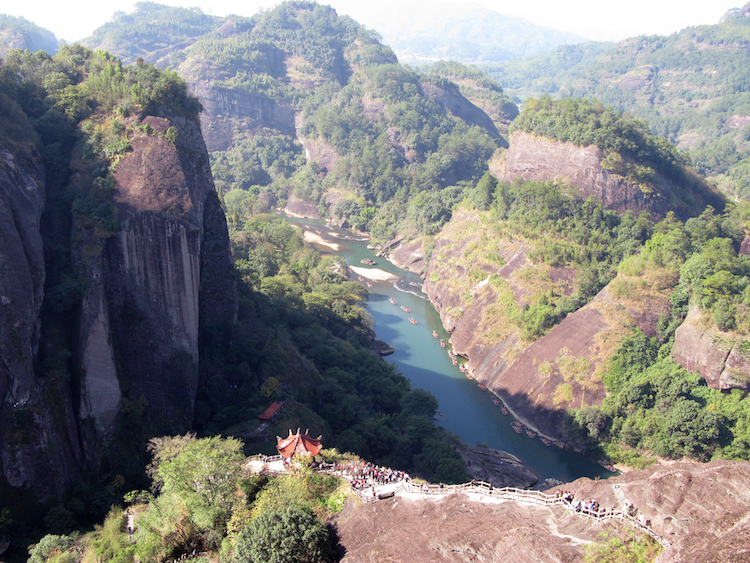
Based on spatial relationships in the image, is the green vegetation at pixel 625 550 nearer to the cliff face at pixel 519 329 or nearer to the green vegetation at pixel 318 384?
the green vegetation at pixel 318 384

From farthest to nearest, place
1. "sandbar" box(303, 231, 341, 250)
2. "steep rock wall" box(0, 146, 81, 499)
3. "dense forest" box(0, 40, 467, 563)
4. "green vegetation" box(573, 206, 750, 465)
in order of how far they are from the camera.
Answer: "sandbar" box(303, 231, 341, 250)
"green vegetation" box(573, 206, 750, 465)
"dense forest" box(0, 40, 467, 563)
"steep rock wall" box(0, 146, 81, 499)

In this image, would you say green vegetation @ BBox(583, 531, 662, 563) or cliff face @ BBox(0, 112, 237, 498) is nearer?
green vegetation @ BBox(583, 531, 662, 563)

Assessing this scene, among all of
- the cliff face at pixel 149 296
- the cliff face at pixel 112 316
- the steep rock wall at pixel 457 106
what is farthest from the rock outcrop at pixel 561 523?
the steep rock wall at pixel 457 106

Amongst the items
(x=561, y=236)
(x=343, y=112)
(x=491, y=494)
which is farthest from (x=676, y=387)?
(x=343, y=112)

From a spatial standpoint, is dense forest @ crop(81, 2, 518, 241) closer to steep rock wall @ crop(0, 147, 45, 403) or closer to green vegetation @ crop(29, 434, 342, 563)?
steep rock wall @ crop(0, 147, 45, 403)

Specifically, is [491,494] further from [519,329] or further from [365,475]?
[519,329]

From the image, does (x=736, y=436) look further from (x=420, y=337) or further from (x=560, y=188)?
(x=560, y=188)

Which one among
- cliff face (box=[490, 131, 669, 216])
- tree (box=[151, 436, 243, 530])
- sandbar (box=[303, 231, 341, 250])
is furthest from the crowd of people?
sandbar (box=[303, 231, 341, 250])
